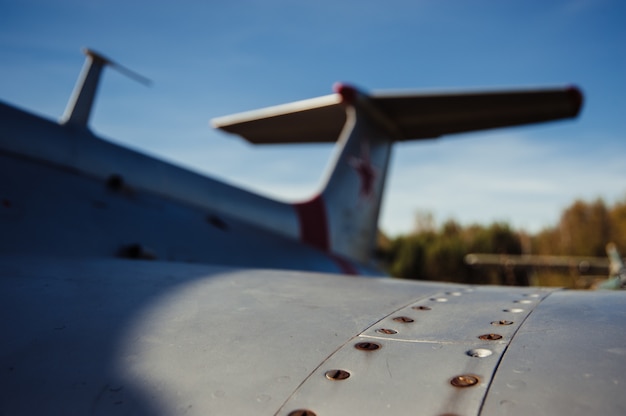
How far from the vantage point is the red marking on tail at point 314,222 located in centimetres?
482

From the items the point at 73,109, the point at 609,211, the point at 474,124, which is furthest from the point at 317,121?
the point at 609,211

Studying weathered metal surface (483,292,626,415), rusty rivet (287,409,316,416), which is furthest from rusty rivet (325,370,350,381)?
weathered metal surface (483,292,626,415)

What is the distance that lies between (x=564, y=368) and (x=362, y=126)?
16.9 feet

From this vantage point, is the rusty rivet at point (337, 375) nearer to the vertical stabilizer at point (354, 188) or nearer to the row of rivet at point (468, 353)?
the row of rivet at point (468, 353)

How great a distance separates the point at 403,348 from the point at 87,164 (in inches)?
118

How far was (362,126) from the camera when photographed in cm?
581

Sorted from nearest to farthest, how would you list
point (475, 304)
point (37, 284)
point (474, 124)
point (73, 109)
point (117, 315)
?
point (117, 315) < point (475, 304) < point (37, 284) < point (73, 109) < point (474, 124)

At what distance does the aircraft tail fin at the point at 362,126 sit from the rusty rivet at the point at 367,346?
12.2 ft

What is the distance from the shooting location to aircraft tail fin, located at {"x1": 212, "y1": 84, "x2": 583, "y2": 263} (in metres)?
5.00

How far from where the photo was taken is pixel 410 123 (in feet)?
19.9

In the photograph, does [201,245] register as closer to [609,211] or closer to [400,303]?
[400,303]

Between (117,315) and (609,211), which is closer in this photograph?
(117,315)

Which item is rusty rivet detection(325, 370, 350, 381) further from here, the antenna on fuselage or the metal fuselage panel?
the antenna on fuselage

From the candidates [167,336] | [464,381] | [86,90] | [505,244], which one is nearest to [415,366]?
[464,381]
